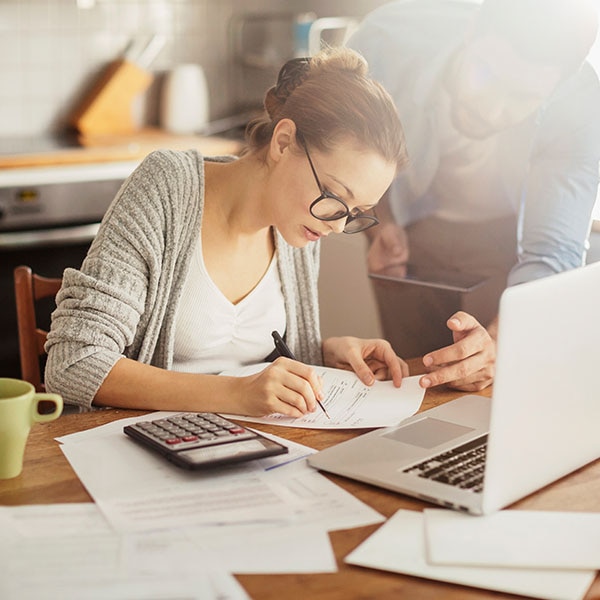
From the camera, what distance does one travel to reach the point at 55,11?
3367mm

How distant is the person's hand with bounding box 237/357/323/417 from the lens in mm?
1247

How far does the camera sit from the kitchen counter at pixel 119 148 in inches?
115

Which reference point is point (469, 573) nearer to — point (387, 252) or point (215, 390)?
point (215, 390)

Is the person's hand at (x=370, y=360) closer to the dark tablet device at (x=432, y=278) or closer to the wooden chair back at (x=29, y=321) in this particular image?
the dark tablet device at (x=432, y=278)

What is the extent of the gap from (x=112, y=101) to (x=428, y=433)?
8.49 feet

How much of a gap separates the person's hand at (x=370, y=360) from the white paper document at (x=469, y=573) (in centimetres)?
54

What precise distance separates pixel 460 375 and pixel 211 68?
263 cm

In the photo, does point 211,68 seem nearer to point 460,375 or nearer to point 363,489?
point 460,375

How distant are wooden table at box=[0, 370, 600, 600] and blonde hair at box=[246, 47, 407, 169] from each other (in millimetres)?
411

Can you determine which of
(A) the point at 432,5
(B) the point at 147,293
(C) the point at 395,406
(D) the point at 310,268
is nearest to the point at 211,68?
(A) the point at 432,5

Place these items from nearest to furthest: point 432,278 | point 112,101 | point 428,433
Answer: point 428,433 < point 432,278 < point 112,101

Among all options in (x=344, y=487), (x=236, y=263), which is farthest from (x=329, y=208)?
(x=344, y=487)

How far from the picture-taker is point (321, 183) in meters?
1.44

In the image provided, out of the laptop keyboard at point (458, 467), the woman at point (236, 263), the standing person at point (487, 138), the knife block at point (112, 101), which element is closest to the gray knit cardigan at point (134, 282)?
the woman at point (236, 263)
